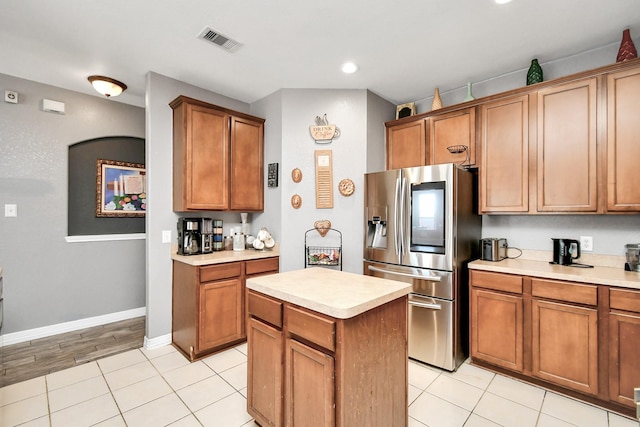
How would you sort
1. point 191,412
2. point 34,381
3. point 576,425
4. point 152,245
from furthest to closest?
point 152,245 < point 34,381 < point 191,412 < point 576,425

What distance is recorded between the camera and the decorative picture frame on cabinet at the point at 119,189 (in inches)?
142

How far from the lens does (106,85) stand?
3045mm

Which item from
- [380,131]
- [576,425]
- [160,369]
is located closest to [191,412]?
[160,369]

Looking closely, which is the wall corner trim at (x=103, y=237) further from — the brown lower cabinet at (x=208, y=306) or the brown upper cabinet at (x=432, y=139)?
the brown upper cabinet at (x=432, y=139)

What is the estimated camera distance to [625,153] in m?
2.14

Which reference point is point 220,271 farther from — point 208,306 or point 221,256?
point 208,306

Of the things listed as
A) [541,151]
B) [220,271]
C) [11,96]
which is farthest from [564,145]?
[11,96]

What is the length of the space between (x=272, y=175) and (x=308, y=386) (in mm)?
2453

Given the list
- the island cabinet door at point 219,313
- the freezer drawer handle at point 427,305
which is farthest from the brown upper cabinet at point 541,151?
the island cabinet door at point 219,313

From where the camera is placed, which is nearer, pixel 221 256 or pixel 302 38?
pixel 302 38

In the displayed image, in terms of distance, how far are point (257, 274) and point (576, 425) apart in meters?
2.74

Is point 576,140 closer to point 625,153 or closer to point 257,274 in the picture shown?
point 625,153

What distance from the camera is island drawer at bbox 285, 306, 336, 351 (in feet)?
4.37

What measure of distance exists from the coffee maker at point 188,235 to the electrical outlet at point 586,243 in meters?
3.64
